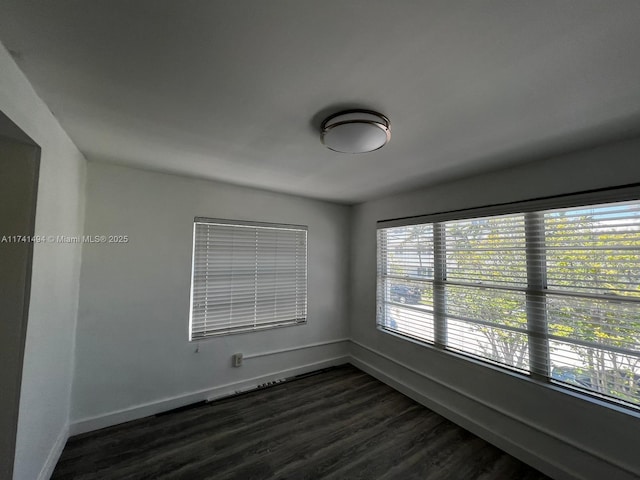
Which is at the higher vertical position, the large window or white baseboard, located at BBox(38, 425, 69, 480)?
the large window

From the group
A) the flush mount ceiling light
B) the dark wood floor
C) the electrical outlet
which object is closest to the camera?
the flush mount ceiling light

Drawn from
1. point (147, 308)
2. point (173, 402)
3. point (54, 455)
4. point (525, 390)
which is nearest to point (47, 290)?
point (147, 308)

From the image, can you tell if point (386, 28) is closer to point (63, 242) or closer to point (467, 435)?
point (63, 242)

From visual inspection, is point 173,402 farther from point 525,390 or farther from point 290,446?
point 525,390

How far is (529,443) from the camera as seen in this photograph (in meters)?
1.84

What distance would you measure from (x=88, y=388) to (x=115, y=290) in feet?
2.66

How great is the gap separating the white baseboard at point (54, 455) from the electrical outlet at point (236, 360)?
1.29 meters

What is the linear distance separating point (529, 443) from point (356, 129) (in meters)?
2.55

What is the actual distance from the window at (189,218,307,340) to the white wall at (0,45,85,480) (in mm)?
929

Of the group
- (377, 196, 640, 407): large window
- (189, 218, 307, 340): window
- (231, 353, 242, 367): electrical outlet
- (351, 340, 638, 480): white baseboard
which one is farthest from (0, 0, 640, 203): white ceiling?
(231, 353, 242, 367): electrical outlet

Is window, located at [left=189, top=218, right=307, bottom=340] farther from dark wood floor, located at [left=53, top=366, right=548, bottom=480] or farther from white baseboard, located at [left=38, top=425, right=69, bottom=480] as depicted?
white baseboard, located at [left=38, top=425, right=69, bottom=480]

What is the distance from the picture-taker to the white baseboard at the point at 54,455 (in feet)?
5.09

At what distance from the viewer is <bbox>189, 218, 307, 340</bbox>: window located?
2604 millimetres

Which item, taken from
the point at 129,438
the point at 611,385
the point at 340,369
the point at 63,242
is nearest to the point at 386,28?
the point at 63,242
